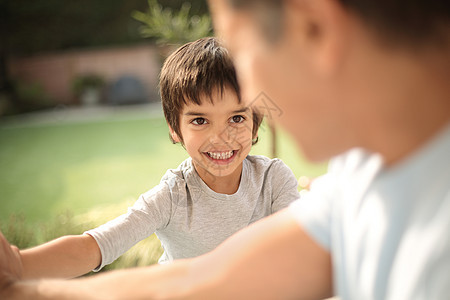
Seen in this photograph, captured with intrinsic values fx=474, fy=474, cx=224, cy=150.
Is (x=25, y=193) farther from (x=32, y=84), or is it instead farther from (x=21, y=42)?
(x=21, y=42)

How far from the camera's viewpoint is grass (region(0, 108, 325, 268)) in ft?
9.46

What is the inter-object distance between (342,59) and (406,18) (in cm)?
7

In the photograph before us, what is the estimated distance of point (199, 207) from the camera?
132 centimetres

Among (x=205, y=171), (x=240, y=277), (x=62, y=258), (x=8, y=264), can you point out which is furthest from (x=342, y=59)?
(x=205, y=171)

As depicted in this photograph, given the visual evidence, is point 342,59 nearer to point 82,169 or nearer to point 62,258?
point 62,258

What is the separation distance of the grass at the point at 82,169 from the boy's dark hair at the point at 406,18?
2329 mm

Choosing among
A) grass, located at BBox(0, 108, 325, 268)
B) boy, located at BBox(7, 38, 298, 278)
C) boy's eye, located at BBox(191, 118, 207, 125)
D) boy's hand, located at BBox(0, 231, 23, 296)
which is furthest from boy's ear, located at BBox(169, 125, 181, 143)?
grass, located at BBox(0, 108, 325, 268)

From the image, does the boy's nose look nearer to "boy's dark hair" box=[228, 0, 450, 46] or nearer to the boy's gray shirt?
the boy's gray shirt

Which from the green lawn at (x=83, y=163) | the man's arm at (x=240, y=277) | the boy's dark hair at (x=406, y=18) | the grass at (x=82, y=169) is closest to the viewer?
the boy's dark hair at (x=406, y=18)

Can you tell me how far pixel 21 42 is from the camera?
41.3 feet

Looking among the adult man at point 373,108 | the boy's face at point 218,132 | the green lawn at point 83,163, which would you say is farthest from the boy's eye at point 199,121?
the green lawn at point 83,163

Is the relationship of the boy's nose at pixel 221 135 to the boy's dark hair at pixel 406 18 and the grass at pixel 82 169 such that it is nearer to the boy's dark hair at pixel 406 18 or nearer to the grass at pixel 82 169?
the boy's dark hair at pixel 406 18

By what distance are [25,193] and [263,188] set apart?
5329 millimetres

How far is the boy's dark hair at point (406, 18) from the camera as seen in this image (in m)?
0.46
